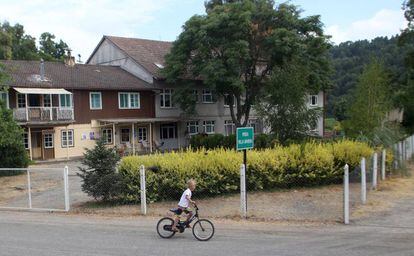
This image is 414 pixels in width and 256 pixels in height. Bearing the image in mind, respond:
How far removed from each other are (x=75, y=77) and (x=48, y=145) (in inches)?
249

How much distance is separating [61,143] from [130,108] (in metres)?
7.12

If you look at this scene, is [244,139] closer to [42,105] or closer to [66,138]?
[66,138]

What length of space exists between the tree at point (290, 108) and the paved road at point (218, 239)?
33.2 feet

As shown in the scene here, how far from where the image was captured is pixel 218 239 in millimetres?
9734

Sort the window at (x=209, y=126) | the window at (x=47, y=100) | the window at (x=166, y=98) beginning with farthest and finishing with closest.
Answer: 1. the window at (x=209, y=126)
2. the window at (x=166, y=98)
3. the window at (x=47, y=100)

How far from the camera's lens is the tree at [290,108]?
22.0 meters

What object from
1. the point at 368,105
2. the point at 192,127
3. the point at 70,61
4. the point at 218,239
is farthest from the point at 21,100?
the point at 218,239

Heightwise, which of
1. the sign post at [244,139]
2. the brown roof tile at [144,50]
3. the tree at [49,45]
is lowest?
the sign post at [244,139]

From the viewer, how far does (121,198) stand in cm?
1433

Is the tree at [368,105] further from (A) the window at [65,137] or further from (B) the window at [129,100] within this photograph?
(B) the window at [129,100]

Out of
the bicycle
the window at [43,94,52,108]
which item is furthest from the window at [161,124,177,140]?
the bicycle

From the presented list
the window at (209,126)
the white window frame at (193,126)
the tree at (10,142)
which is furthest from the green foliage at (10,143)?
the window at (209,126)

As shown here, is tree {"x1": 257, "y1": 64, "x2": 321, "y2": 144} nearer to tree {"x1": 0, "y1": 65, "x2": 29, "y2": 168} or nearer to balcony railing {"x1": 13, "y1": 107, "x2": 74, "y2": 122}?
tree {"x1": 0, "y1": 65, "x2": 29, "y2": 168}

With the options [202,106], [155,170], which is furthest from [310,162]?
[202,106]
